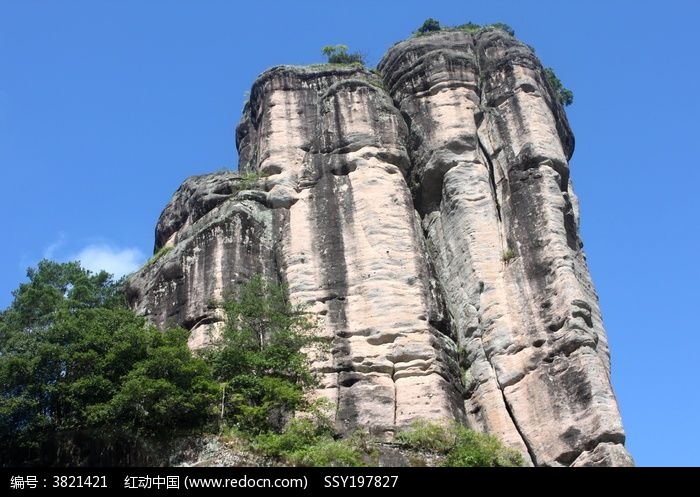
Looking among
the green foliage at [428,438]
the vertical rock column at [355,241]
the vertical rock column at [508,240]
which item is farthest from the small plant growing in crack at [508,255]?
the green foliage at [428,438]

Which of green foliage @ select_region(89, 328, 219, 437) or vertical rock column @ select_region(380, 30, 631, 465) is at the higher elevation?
vertical rock column @ select_region(380, 30, 631, 465)

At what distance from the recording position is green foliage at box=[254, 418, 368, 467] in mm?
23641

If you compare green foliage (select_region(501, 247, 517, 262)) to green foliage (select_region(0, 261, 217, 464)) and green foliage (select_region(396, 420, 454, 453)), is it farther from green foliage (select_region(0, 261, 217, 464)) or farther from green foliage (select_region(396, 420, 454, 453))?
green foliage (select_region(0, 261, 217, 464))

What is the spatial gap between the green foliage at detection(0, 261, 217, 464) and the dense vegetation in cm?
3

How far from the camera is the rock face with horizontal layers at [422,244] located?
2808 centimetres

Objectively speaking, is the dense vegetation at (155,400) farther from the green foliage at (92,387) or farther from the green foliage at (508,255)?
the green foliage at (508,255)

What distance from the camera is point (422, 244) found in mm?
32531

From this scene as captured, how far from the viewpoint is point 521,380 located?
28.6 metres

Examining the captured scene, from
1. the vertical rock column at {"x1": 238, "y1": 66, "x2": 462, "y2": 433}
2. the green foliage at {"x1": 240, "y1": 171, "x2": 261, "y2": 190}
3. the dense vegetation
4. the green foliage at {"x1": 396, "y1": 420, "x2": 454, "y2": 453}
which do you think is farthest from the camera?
the green foliage at {"x1": 240, "y1": 171, "x2": 261, "y2": 190}

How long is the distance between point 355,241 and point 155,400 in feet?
30.7

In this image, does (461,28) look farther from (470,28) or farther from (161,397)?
(161,397)

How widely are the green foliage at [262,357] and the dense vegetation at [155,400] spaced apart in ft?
0.12

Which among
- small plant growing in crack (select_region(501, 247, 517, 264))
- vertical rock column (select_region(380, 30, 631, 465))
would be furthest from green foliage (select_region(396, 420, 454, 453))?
small plant growing in crack (select_region(501, 247, 517, 264))
